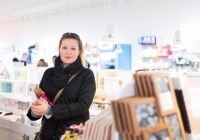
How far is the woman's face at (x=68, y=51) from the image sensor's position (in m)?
2.24

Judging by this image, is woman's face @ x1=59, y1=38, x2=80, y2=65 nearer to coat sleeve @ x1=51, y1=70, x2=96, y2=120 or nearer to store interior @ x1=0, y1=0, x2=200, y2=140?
coat sleeve @ x1=51, y1=70, x2=96, y2=120

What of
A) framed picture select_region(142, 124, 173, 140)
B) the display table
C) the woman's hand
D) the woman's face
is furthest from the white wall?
framed picture select_region(142, 124, 173, 140)

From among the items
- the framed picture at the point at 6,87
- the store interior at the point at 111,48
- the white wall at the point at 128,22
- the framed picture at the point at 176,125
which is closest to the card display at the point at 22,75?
the store interior at the point at 111,48

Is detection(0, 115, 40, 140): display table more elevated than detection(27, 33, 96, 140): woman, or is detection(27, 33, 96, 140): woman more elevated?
detection(27, 33, 96, 140): woman

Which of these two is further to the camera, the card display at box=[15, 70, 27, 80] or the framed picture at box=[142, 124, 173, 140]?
the card display at box=[15, 70, 27, 80]

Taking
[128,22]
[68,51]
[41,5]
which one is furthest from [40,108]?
[41,5]

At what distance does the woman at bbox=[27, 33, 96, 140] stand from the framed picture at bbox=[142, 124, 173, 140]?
1121mm

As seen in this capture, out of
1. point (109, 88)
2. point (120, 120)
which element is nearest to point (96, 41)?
point (109, 88)

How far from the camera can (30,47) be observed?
13188mm

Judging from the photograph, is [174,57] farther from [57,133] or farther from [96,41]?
[57,133]

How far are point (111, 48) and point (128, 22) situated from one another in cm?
105

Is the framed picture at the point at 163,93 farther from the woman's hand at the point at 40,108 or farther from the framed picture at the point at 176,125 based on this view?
the woman's hand at the point at 40,108

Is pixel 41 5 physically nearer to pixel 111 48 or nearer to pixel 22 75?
pixel 111 48

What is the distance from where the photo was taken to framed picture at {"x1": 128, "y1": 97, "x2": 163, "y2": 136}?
37.8 inches
